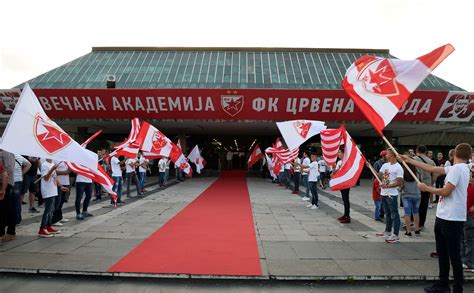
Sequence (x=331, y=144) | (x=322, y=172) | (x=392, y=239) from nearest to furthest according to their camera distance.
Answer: (x=392, y=239)
(x=331, y=144)
(x=322, y=172)

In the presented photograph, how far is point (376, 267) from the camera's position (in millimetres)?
5172

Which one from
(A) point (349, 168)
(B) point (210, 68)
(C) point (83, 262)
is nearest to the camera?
(C) point (83, 262)

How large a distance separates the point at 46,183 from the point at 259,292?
509 centimetres

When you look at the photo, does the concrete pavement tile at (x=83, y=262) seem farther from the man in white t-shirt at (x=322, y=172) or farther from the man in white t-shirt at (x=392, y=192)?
the man in white t-shirt at (x=322, y=172)

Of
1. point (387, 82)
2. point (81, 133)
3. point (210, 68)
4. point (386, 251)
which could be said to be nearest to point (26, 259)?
point (386, 251)

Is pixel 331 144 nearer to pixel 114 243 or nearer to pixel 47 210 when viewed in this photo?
pixel 114 243

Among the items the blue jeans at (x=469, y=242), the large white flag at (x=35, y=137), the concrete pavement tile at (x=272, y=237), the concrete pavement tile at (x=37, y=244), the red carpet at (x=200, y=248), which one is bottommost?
the red carpet at (x=200, y=248)

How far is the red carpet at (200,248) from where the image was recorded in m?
5.07

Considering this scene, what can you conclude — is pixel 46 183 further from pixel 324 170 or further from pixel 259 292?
pixel 324 170

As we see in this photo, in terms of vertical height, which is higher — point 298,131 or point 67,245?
point 298,131

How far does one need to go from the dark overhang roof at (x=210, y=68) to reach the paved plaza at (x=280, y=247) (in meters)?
18.0

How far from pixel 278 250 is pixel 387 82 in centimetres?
353

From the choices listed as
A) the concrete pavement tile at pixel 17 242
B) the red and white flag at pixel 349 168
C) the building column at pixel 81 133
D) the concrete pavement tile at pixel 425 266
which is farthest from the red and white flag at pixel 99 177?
the building column at pixel 81 133

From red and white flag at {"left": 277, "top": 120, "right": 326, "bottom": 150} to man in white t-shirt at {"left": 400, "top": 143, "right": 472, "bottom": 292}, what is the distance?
617cm
